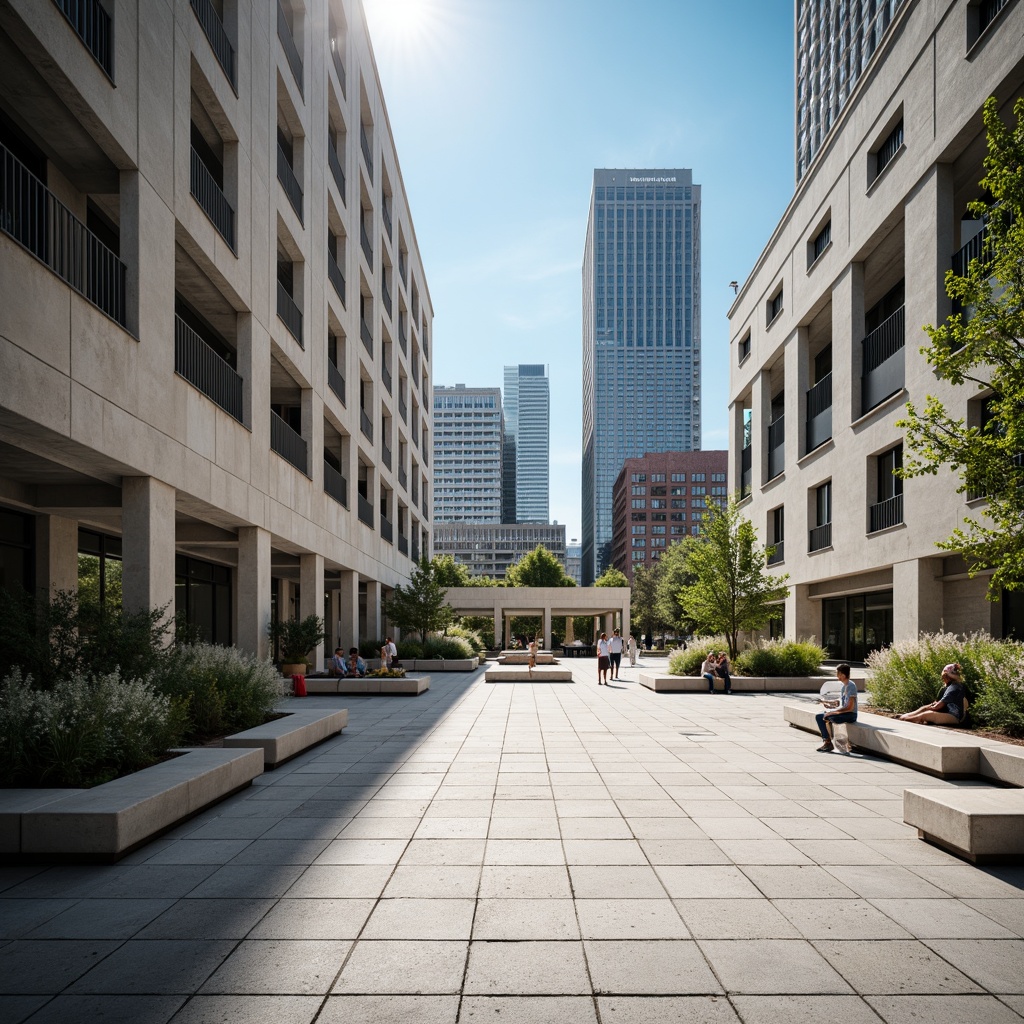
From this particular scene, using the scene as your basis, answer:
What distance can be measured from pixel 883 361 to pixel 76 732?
82.8 ft

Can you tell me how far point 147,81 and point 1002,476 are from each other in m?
14.8

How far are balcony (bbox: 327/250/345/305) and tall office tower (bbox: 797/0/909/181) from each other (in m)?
37.7

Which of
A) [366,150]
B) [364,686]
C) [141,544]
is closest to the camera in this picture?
[141,544]

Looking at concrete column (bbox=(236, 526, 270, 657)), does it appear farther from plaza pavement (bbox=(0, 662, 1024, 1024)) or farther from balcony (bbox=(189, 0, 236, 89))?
balcony (bbox=(189, 0, 236, 89))

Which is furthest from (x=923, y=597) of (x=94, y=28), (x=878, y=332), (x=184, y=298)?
(x=94, y=28)

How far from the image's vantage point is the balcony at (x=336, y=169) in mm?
27236

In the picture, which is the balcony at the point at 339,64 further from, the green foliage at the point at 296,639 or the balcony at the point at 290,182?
the green foliage at the point at 296,639

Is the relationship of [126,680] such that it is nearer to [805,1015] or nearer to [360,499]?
[805,1015]

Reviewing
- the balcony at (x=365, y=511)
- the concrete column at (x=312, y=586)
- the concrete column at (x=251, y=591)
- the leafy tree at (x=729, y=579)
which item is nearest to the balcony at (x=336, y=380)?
the balcony at (x=365, y=511)

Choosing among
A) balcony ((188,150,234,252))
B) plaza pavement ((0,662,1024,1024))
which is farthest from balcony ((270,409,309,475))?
plaza pavement ((0,662,1024,1024))

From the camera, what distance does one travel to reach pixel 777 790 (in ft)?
29.7

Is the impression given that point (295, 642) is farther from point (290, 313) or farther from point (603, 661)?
point (603, 661)

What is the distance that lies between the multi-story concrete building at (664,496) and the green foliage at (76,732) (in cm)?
14677

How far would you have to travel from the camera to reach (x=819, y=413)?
101 ft
